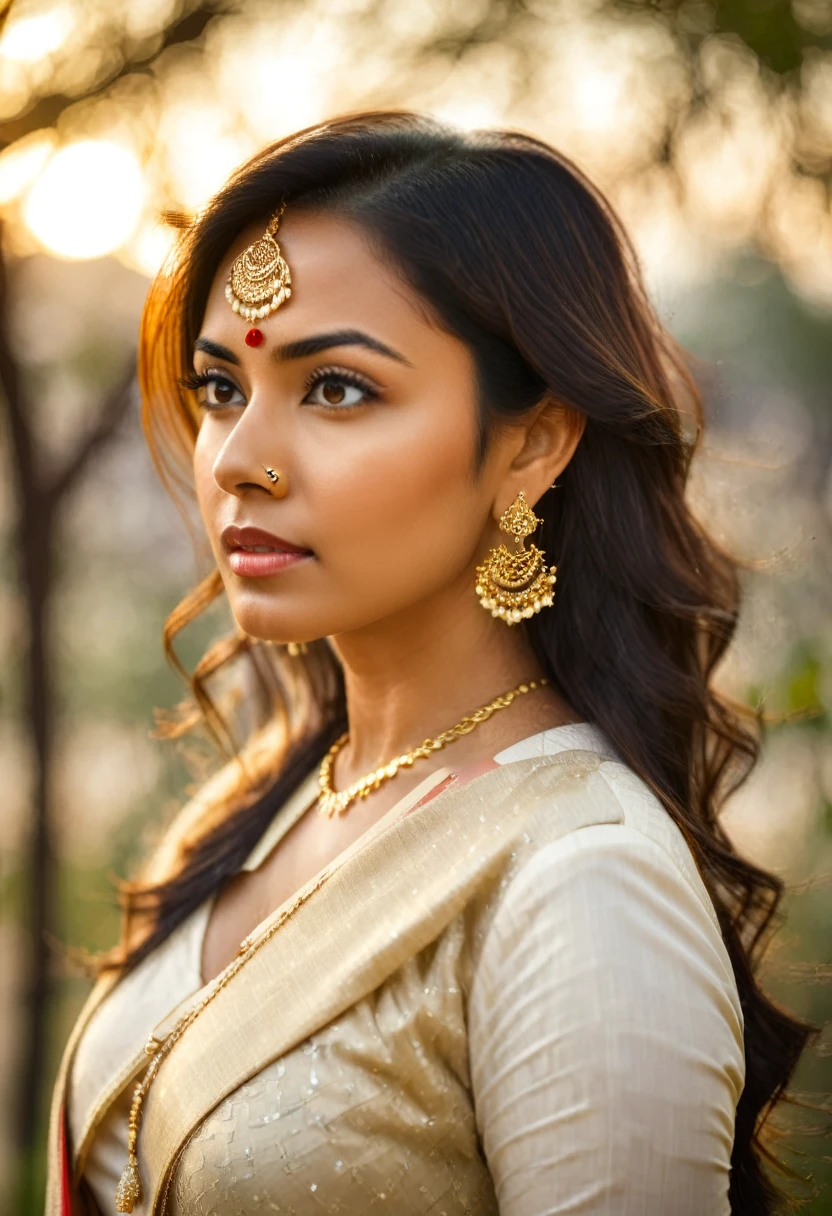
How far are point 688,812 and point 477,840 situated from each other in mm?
317

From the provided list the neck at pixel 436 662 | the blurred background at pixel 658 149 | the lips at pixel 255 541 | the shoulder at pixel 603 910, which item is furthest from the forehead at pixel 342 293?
the blurred background at pixel 658 149

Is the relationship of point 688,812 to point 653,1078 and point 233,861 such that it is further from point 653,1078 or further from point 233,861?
point 233,861

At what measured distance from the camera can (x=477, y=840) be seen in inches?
47.7

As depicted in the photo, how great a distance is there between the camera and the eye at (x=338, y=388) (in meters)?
1.28

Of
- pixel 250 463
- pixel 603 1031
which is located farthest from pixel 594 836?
pixel 250 463

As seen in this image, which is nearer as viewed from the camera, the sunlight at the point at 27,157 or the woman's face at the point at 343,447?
the woman's face at the point at 343,447

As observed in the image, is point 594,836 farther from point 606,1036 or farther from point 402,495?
point 402,495

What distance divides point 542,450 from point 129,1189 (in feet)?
3.49

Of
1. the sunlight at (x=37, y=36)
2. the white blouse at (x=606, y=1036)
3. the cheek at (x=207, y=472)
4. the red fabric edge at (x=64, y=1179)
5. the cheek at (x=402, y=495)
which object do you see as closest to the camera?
the white blouse at (x=606, y=1036)

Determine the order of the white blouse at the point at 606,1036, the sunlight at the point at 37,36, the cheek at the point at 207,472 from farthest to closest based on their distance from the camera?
the sunlight at the point at 37,36 → the cheek at the point at 207,472 → the white blouse at the point at 606,1036

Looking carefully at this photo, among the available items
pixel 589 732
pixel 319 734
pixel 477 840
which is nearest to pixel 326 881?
pixel 477 840

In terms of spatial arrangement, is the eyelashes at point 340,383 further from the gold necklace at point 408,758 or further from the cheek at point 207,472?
the gold necklace at point 408,758

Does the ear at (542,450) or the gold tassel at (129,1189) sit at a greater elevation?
the ear at (542,450)

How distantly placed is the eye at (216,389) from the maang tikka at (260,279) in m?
0.10
